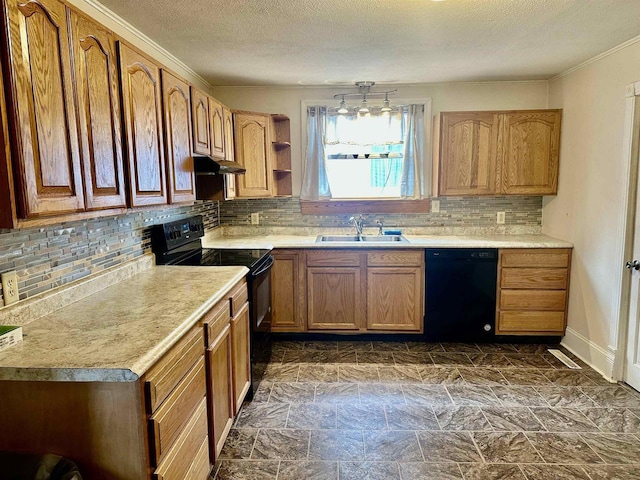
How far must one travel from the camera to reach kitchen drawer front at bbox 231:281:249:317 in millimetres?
2138

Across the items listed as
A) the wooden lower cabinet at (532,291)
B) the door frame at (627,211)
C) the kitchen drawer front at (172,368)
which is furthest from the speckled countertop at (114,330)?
the door frame at (627,211)

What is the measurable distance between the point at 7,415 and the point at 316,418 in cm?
156

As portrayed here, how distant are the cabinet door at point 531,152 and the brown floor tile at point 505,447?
2.09 meters

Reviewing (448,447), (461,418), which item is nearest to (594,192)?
(461,418)

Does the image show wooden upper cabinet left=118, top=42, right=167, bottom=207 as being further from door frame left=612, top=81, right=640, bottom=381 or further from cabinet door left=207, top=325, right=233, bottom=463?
door frame left=612, top=81, right=640, bottom=381

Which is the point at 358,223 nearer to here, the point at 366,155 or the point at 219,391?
the point at 366,155

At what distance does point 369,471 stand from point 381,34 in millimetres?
2443

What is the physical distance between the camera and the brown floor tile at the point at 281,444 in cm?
203

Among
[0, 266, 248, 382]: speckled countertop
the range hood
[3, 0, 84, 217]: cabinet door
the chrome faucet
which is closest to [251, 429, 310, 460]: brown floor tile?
[0, 266, 248, 382]: speckled countertop

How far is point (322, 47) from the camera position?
8.63 feet

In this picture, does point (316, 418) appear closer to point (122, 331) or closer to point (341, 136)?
point (122, 331)

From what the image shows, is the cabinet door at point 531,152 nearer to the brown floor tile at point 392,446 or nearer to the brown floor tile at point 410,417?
the brown floor tile at point 410,417

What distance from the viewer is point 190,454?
154 centimetres

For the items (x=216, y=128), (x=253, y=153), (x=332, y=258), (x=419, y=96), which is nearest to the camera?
(x=216, y=128)
